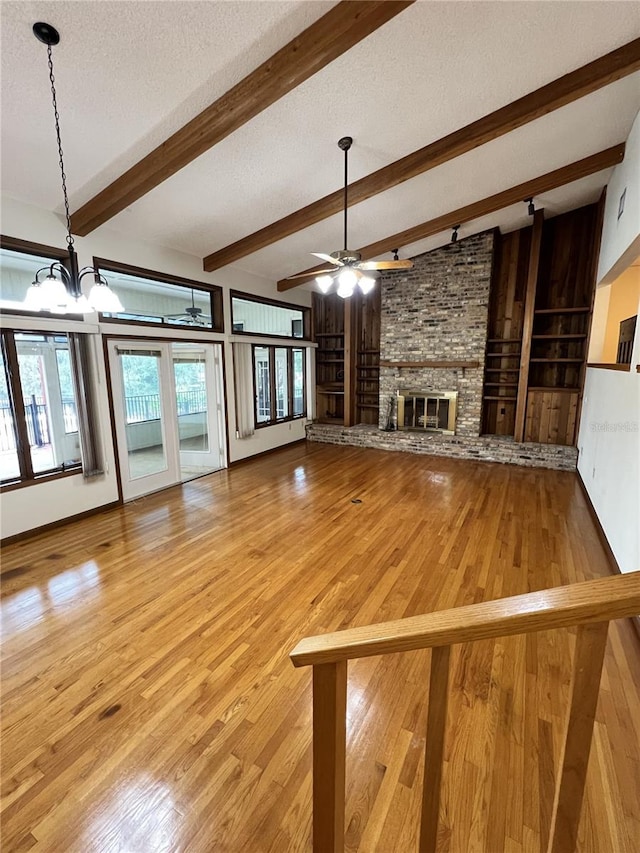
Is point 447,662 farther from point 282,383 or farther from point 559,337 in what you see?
point 282,383

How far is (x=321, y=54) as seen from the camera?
2283 millimetres

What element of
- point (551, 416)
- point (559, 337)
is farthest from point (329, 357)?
point (551, 416)

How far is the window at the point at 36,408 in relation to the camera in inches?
138

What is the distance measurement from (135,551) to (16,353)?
211cm

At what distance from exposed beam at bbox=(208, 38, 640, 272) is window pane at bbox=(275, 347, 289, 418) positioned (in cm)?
261

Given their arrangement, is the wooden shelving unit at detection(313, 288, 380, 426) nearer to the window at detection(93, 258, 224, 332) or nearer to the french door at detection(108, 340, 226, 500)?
the window at detection(93, 258, 224, 332)

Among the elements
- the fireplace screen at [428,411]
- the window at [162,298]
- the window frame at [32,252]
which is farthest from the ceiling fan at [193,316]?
the fireplace screen at [428,411]

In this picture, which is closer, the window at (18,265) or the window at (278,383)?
the window at (18,265)

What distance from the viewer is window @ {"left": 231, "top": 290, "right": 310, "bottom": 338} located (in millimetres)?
6207

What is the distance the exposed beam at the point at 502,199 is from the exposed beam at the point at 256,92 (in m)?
1.46

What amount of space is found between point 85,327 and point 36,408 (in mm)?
933

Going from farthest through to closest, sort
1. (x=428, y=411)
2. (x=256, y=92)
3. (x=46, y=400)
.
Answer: (x=428, y=411) < (x=46, y=400) < (x=256, y=92)

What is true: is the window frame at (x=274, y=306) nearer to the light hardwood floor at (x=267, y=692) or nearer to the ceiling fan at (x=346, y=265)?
the ceiling fan at (x=346, y=265)

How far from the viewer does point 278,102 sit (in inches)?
110
